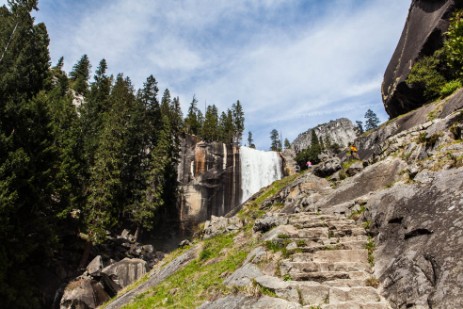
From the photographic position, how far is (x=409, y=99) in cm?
3219

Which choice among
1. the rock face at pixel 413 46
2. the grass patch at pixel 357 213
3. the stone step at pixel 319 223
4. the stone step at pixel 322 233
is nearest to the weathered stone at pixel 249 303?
the stone step at pixel 322 233

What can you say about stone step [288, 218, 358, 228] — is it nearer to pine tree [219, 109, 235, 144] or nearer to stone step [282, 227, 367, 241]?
stone step [282, 227, 367, 241]

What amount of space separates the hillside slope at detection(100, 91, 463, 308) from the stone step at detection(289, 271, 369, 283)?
3 cm

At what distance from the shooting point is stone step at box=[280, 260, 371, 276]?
28.6ft

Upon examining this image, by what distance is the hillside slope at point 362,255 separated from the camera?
7051mm

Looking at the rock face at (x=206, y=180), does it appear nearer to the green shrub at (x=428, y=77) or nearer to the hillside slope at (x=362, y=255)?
A: the green shrub at (x=428, y=77)

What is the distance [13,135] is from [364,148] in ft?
102

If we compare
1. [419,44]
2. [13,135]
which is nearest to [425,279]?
[13,135]

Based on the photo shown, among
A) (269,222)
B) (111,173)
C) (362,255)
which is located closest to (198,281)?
(269,222)

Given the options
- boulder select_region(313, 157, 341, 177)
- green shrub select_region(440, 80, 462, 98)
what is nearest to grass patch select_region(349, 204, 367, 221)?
boulder select_region(313, 157, 341, 177)

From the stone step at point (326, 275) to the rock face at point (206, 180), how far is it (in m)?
43.6

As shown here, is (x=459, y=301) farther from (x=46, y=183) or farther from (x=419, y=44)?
(x=419, y=44)

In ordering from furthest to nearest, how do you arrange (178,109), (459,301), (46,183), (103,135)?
1. (178,109)
2. (103,135)
3. (46,183)
4. (459,301)

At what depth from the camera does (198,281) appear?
468 inches
